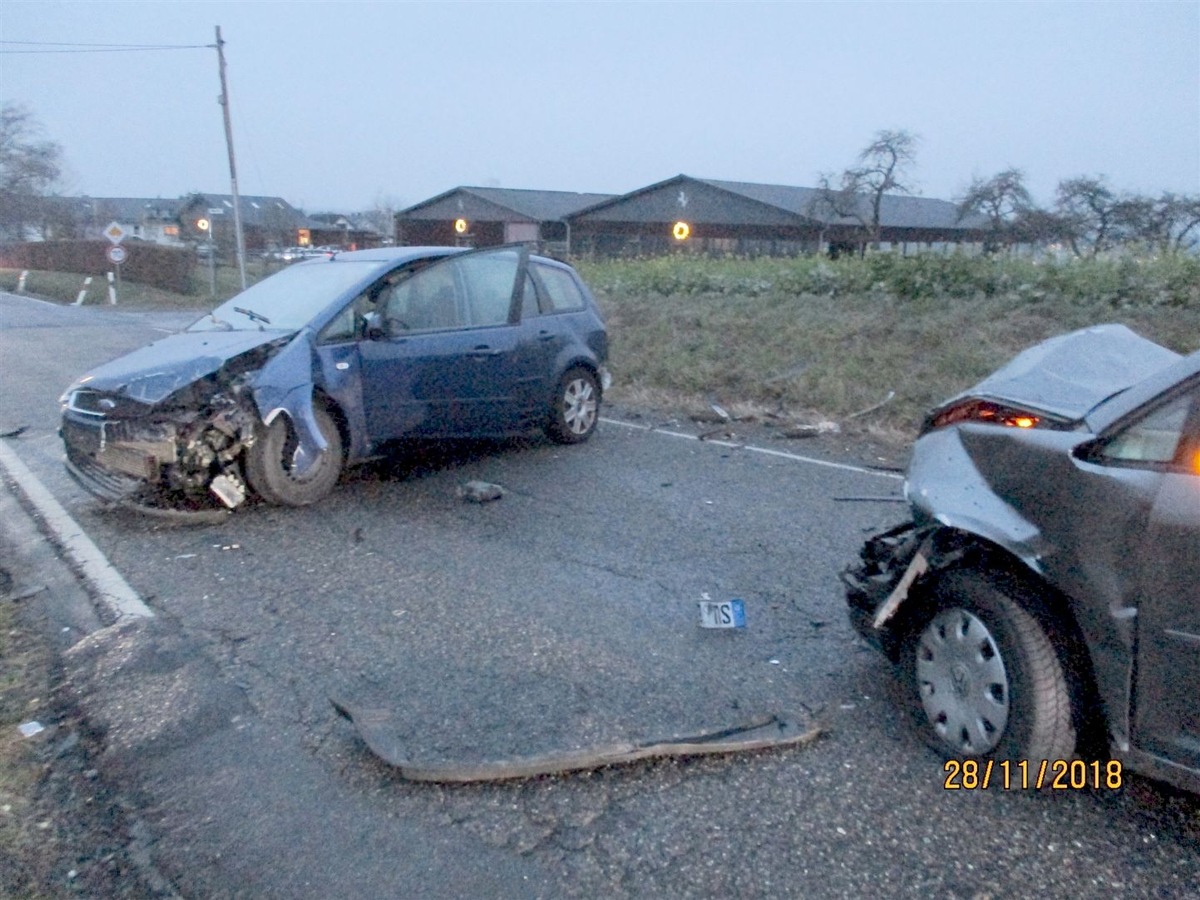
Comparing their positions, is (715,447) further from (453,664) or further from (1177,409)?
(1177,409)

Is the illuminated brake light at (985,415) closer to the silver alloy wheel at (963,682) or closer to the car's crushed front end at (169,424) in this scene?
the silver alloy wheel at (963,682)

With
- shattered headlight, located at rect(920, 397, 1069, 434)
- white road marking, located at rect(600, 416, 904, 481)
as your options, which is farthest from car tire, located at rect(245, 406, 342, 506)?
shattered headlight, located at rect(920, 397, 1069, 434)

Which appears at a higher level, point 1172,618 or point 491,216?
point 491,216

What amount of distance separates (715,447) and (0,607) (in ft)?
19.8

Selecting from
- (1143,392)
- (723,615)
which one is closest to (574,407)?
(723,615)

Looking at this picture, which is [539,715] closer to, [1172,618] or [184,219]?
[1172,618]

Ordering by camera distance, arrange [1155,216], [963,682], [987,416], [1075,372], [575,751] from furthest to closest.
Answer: [1155,216] < [1075,372] < [987,416] < [575,751] < [963,682]

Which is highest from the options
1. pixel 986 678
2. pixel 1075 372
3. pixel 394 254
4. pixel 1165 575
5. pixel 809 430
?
pixel 394 254

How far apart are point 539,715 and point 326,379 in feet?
12.7

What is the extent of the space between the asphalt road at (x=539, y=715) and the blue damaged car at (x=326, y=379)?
1.17ft

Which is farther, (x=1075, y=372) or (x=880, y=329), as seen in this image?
(x=880, y=329)

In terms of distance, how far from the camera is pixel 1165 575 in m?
3.16

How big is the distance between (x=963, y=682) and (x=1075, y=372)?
1451mm

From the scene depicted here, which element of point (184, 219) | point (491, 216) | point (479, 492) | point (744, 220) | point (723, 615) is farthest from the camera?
point (184, 219)
